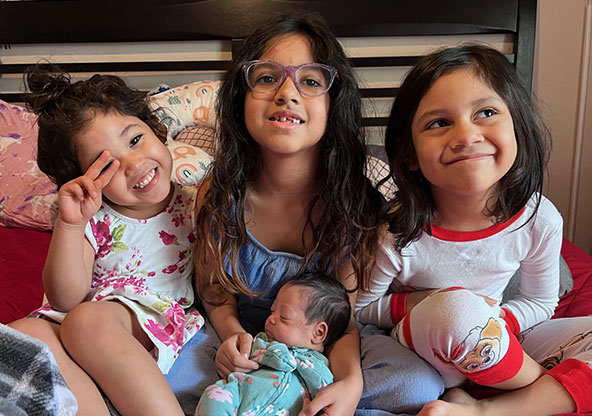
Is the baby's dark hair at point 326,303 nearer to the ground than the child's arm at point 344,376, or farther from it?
farther from it

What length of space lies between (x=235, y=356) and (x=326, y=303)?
23 cm

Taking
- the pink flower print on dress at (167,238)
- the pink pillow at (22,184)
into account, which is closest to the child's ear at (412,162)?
the pink flower print on dress at (167,238)

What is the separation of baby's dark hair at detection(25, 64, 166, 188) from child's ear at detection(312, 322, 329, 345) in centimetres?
63

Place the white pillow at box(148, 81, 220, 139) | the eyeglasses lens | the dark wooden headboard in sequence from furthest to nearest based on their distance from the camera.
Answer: the dark wooden headboard, the white pillow at box(148, 81, 220, 139), the eyeglasses lens

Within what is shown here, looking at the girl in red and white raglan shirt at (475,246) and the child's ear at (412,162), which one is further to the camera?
the child's ear at (412,162)

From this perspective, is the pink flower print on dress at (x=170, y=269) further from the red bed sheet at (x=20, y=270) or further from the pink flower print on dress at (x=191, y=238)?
the red bed sheet at (x=20, y=270)

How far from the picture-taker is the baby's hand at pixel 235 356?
3.61 ft

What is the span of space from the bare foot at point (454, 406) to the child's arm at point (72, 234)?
76cm

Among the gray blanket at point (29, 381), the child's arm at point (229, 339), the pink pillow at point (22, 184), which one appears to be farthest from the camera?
the pink pillow at point (22, 184)

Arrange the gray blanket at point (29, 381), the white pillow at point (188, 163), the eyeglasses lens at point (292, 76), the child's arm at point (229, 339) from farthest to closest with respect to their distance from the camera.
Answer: the white pillow at point (188, 163)
the eyeglasses lens at point (292, 76)
the child's arm at point (229, 339)
the gray blanket at point (29, 381)

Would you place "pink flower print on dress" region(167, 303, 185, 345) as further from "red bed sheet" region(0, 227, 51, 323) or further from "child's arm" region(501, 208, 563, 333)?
"child's arm" region(501, 208, 563, 333)

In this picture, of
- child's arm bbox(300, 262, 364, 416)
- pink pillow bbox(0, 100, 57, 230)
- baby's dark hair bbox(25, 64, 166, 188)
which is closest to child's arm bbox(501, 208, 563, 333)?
child's arm bbox(300, 262, 364, 416)

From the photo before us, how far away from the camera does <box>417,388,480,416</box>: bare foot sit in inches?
39.4

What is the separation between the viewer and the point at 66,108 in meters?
1.20
